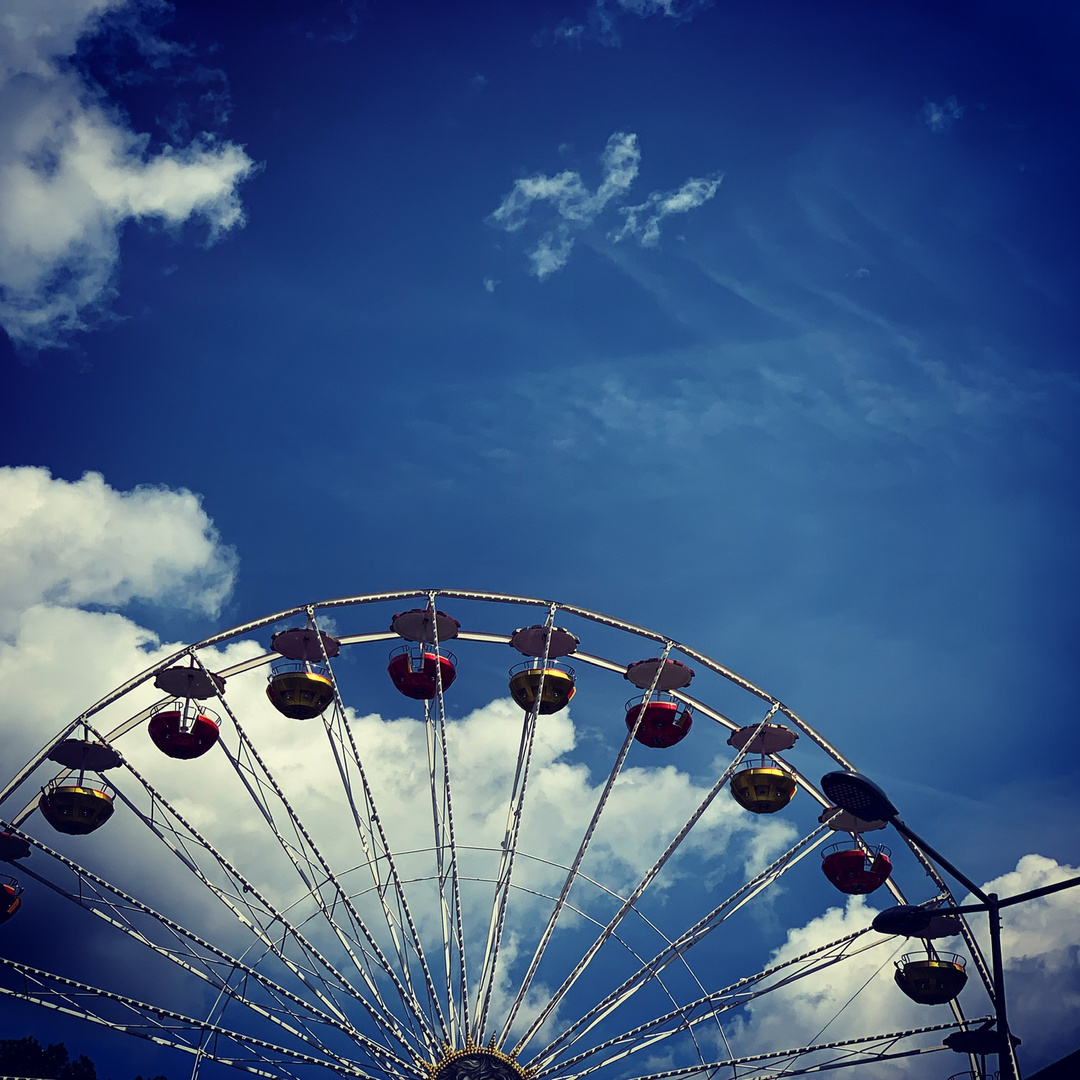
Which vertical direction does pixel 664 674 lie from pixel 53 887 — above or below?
above

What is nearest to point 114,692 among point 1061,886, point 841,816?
point 841,816

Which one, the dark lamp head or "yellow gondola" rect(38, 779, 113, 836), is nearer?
the dark lamp head

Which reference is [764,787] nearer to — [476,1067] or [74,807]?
[476,1067]

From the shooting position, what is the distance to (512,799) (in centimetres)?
2039

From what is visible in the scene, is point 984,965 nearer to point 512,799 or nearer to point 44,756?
point 512,799

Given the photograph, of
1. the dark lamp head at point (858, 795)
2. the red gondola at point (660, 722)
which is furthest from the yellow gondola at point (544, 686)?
the dark lamp head at point (858, 795)

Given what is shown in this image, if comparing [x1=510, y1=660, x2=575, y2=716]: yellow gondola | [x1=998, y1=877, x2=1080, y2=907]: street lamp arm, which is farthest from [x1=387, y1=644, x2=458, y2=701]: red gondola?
[x1=998, y1=877, x2=1080, y2=907]: street lamp arm

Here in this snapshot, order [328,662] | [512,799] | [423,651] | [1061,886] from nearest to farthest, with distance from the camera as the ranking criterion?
[1061,886], [512,799], [328,662], [423,651]

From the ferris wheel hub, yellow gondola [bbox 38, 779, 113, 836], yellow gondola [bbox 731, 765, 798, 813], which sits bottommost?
the ferris wheel hub

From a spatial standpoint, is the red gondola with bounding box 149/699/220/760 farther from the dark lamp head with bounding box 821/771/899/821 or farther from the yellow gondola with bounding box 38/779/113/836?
the dark lamp head with bounding box 821/771/899/821

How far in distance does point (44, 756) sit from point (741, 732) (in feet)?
47.7

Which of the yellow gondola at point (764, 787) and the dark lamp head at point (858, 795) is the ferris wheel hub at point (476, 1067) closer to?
the yellow gondola at point (764, 787)

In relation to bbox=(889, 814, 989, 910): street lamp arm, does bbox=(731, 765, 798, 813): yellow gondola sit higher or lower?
higher

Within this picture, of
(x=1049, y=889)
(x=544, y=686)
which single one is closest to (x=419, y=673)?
(x=544, y=686)
